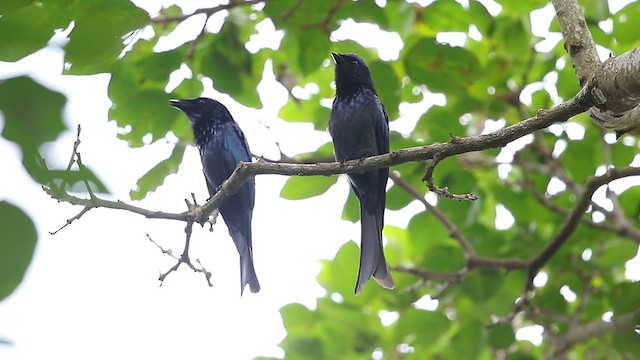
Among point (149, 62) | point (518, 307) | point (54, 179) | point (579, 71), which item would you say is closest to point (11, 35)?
point (54, 179)

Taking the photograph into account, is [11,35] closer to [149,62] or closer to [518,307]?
[149,62]

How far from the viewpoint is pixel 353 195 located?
12.7ft

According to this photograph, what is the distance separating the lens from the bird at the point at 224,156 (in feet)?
14.1

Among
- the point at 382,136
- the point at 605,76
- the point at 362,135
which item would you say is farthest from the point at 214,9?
the point at 605,76

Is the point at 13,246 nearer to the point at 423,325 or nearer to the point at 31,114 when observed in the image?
the point at 31,114

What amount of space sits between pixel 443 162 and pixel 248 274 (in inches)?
47.7

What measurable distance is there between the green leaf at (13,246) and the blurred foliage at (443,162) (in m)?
2.61

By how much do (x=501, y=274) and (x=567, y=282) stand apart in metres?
0.46

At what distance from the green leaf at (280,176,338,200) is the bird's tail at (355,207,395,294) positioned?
31 centimetres

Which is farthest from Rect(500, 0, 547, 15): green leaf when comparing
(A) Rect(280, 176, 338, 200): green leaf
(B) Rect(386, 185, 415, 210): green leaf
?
(A) Rect(280, 176, 338, 200): green leaf

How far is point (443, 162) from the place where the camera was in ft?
12.4

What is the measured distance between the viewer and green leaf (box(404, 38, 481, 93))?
3578 mm

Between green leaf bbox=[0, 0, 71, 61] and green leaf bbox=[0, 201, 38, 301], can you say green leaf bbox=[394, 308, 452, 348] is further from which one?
green leaf bbox=[0, 201, 38, 301]

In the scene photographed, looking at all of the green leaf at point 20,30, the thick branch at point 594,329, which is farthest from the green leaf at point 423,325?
the green leaf at point 20,30
